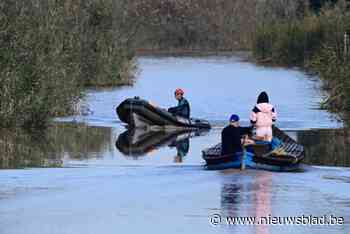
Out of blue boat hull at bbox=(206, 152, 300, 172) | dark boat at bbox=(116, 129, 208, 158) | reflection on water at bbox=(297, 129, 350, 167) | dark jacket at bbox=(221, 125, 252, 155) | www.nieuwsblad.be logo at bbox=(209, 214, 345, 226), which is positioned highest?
dark jacket at bbox=(221, 125, 252, 155)

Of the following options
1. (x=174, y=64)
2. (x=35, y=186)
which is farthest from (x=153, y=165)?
(x=174, y=64)

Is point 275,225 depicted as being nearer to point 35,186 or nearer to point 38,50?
point 35,186

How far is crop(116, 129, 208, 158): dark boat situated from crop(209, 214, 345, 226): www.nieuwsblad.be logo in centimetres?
1001

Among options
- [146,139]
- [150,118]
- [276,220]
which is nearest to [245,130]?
[276,220]

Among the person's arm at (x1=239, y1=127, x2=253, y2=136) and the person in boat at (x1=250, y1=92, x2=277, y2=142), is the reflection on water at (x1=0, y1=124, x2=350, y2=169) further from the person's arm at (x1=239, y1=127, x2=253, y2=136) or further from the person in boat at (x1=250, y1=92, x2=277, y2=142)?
the person's arm at (x1=239, y1=127, x2=253, y2=136)

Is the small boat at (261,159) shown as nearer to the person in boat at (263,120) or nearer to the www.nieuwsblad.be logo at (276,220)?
the person in boat at (263,120)

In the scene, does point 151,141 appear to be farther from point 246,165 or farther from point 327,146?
point 246,165

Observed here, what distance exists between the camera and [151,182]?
838 inches

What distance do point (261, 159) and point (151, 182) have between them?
7.15 ft

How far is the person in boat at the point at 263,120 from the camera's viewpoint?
78.7ft

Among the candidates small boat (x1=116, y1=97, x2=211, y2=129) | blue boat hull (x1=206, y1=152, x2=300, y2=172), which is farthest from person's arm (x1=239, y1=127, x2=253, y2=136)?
small boat (x1=116, y1=97, x2=211, y2=129)

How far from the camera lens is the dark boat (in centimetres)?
2847

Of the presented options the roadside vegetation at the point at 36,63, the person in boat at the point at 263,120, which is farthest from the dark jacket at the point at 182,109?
the person in boat at the point at 263,120

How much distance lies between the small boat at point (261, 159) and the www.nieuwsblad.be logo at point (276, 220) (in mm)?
4614
